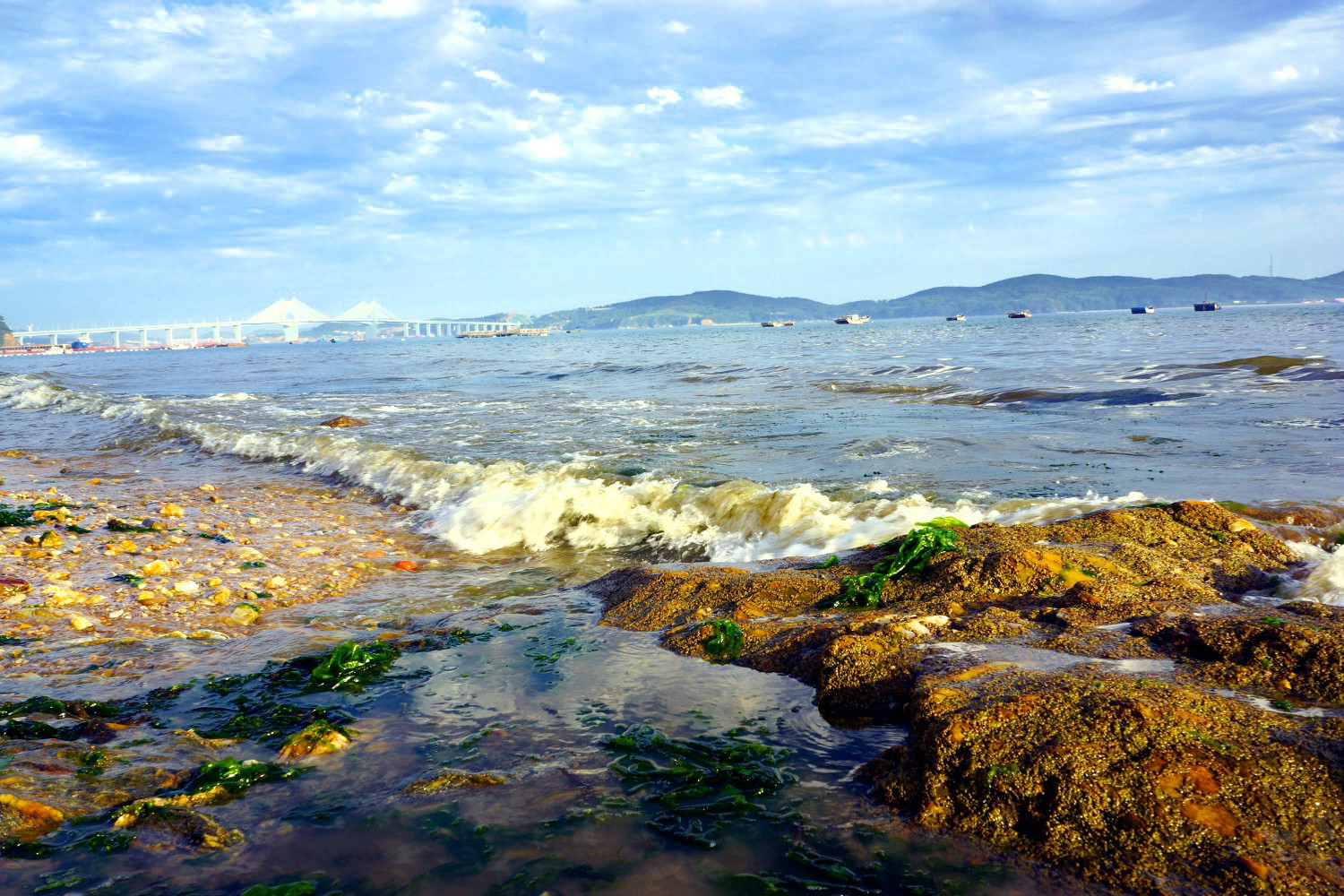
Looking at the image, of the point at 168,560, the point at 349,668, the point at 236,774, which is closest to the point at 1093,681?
the point at 236,774

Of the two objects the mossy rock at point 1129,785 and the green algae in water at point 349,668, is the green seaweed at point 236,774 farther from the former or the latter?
the mossy rock at point 1129,785

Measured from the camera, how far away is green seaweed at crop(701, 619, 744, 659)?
4.46m

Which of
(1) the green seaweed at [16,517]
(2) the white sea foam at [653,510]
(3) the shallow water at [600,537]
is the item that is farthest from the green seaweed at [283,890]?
(1) the green seaweed at [16,517]

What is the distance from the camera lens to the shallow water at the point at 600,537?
2650 millimetres

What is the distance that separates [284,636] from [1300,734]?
18.3 feet

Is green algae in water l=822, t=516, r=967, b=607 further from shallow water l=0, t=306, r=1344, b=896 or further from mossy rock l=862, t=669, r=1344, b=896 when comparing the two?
mossy rock l=862, t=669, r=1344, b=896

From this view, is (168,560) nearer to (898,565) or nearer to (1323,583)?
(898,565)

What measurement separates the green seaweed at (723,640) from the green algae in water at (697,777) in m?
0.95

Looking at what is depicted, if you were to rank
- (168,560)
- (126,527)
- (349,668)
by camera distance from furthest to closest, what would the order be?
(126,527), (168,560), (349,668)

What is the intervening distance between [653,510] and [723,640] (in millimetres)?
4714

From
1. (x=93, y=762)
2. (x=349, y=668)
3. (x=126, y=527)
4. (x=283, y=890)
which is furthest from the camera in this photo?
(x=126, y=527)

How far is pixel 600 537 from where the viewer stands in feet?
28.0

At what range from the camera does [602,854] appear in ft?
8.71

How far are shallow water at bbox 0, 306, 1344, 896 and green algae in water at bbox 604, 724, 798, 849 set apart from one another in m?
0.06
